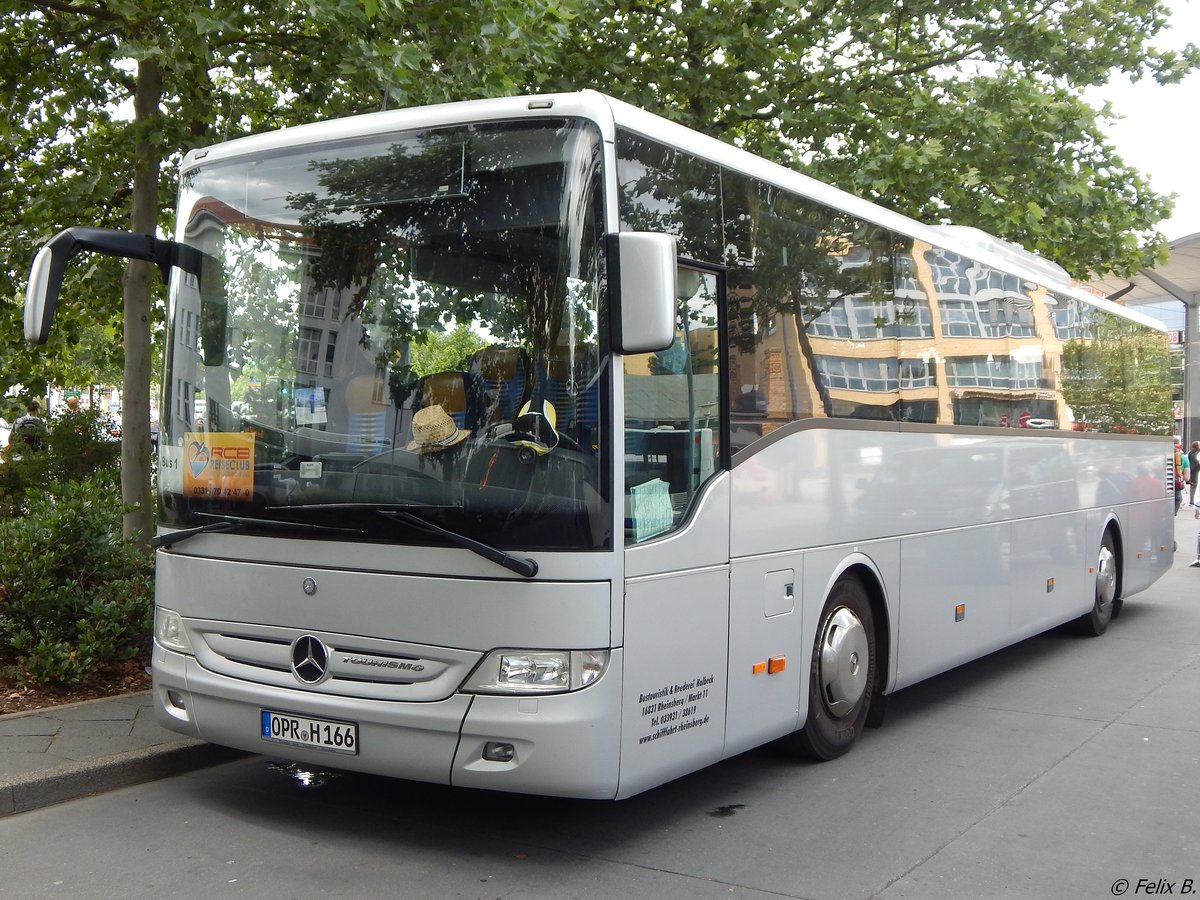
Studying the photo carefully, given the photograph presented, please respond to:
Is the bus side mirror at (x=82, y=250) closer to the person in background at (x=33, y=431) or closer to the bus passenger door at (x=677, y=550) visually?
the bus passenger door at (x=677, y=550)

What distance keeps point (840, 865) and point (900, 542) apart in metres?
2.80

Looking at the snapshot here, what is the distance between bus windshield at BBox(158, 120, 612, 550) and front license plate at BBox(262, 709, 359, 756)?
0.81 meters

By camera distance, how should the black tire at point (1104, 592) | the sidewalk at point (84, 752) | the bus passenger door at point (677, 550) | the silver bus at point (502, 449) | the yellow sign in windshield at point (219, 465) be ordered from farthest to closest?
the black tire at point (1104, 592)
the sidewalk at point (84, 752)
the yellow sign in windshield at point (219, 465)
the bus passenger door at point (677, 550)
the silver bus at point (502, 449)

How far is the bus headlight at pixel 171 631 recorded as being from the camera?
6074 millimetres

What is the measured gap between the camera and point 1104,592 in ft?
40.4

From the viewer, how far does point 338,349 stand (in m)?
5.61

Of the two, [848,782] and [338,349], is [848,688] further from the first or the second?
[338,349]

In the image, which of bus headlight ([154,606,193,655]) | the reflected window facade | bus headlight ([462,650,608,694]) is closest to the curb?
bus headlight ([154,606,193,655])

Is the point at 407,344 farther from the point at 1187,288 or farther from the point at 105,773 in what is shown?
the point at 1187,288

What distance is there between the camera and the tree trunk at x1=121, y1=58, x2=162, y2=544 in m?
10.2

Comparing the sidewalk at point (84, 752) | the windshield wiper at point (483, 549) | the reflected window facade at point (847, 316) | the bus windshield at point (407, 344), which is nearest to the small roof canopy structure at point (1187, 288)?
the reflected window facade at point (847, 316)

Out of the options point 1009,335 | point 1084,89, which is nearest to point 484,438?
point 1009,335

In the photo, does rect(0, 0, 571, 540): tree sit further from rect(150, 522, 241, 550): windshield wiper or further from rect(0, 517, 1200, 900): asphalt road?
rect(0, 517, 1200, 900): asphalt road

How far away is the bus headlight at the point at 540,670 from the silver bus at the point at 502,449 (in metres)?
0.01
